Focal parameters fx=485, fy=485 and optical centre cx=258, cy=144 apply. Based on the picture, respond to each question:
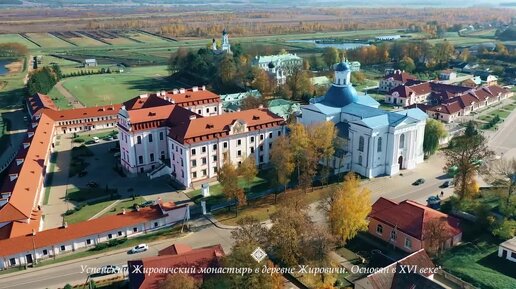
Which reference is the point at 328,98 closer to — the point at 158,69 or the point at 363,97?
the point at 363,97

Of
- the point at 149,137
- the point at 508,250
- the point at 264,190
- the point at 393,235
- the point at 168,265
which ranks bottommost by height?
the point at 264,190

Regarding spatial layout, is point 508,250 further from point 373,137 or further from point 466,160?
point 373,137

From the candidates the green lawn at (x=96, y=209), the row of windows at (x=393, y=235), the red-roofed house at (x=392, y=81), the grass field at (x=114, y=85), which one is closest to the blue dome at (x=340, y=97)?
the row of windows at (x=393, y=235)

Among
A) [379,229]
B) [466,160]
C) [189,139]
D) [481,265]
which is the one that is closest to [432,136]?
[466,160]

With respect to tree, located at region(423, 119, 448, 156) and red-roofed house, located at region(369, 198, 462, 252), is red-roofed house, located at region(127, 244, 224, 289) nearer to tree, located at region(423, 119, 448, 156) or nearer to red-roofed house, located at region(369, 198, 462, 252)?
red-roofed house, located at region(369, 198, 462, 252)

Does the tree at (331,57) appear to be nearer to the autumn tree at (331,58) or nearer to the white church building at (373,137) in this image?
the autumn tree at (331,58)
